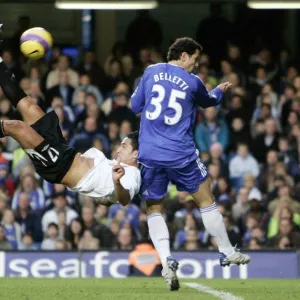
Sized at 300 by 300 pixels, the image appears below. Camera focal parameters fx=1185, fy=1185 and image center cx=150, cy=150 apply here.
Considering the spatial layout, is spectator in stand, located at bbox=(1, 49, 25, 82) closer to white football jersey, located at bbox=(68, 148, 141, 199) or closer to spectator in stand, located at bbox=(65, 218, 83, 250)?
spectator in stand, located at bbox=(65, 218, 83, 250)

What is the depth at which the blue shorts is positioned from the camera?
10.5m

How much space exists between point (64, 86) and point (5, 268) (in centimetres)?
443

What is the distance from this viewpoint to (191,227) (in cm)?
1545

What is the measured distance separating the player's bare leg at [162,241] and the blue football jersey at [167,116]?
1.32 feet

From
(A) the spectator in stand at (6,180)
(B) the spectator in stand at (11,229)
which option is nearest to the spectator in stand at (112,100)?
(A) the spectator in stand at (6,180)

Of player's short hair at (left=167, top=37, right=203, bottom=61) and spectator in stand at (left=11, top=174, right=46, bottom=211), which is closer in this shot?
player's short hair at (left=167, top=37, right=203, bottom=61)

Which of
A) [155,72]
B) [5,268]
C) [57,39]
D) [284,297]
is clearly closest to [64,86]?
[57,39]

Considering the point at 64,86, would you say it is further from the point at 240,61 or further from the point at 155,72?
the point at 155,72

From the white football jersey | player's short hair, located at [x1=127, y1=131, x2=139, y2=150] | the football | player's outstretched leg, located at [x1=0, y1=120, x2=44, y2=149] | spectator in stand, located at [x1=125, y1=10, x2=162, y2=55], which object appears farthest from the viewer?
spectator in stand, located at [x1=125, y1=10, x2=162, y2=55]

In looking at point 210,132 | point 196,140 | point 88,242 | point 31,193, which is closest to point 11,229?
point 31,193

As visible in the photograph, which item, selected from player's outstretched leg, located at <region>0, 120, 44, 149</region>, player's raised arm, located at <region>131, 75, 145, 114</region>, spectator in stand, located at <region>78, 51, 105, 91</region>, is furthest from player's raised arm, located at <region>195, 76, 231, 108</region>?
spectator in stand, located at <region>78, 51, 105, 91</region>

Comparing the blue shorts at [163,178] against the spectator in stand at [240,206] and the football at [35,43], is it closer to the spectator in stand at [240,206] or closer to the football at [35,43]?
the football at [35,43]

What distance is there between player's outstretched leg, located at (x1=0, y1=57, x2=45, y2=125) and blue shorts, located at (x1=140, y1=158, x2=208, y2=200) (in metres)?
1.07

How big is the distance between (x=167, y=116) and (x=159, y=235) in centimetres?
105
